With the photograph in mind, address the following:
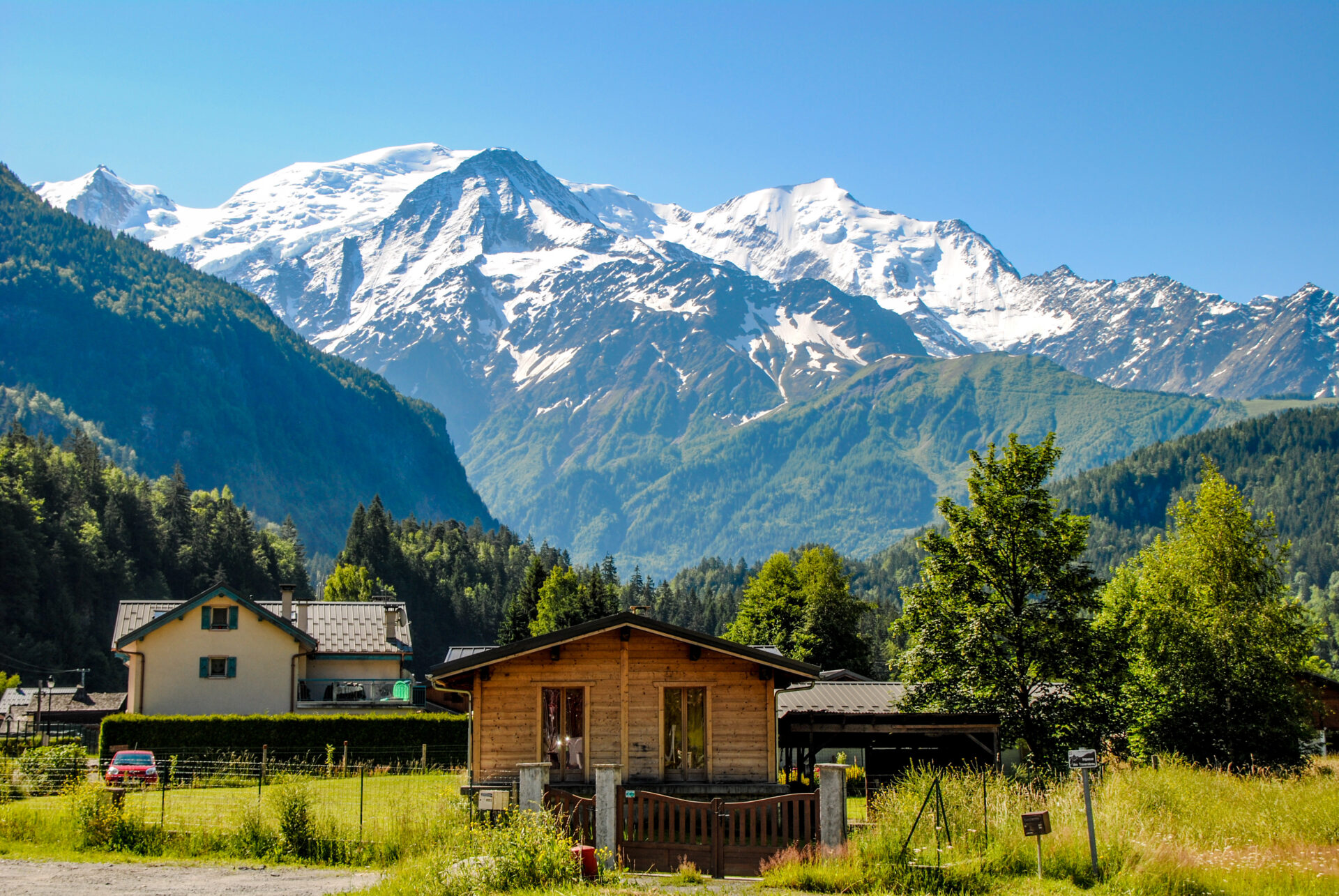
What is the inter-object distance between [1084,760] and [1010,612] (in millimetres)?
16106

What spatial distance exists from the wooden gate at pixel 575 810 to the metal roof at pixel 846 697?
41.8 ft

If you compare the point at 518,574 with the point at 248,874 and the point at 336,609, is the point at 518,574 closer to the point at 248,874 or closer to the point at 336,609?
the point at 336,609

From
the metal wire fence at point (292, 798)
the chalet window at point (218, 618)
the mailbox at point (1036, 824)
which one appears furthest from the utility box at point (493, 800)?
the chalet window at point (218, 618)

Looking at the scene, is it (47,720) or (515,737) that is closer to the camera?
(515,737)

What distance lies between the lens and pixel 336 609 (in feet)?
203

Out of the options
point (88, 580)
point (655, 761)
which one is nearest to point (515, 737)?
point (655, 761)

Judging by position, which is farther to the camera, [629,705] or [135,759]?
[135,759]

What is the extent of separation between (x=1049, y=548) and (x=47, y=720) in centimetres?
5255

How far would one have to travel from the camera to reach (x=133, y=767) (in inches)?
1399

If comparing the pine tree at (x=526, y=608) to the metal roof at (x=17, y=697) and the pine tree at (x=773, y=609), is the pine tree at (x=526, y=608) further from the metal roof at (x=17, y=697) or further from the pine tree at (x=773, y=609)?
the metal roof at (x=17, y=697)

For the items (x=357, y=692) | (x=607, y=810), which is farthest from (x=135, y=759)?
(x=607, y=810)

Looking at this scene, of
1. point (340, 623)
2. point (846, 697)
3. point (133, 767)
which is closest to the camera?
point (133, 767)

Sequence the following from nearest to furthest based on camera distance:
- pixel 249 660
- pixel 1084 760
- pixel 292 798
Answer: pixel 1084 760, pixel 292 798, pixel 249 660

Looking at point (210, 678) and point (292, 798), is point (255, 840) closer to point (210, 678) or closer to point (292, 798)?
point (292, 798)
